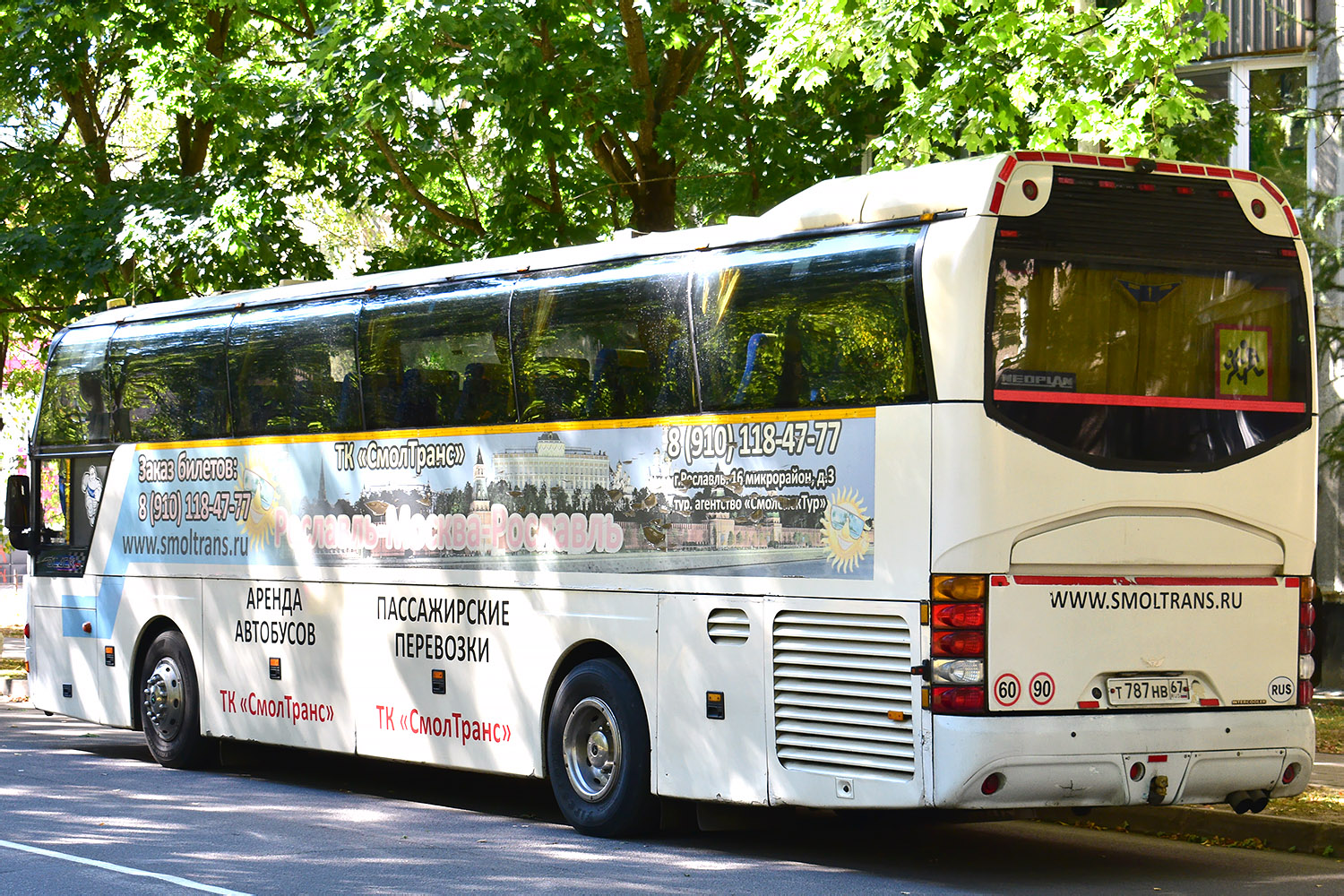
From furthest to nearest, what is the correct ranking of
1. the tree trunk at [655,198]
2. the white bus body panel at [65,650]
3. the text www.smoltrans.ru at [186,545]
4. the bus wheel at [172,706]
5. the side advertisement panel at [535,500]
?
1. the tree trunk at [655,198]
2. the white bus body panel at [65,650]
3. the bus wheel at [172,706]
4. the text www.smoltrans.ru at [186,545]
5. the side advertisement panel at [535,500]

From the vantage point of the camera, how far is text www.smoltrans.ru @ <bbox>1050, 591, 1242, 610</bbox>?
9086 mm

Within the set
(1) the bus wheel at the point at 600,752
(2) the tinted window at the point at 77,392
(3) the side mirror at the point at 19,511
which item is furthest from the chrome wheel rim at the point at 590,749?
(3) the side mirror at the point at 19,511

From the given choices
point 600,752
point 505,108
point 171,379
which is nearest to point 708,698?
point 600,752

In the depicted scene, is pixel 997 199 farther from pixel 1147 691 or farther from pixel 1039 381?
pixel 1147 691

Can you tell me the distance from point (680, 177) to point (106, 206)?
6797 mm

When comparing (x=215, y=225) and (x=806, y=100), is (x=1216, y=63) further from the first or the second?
(x=215, y=225)

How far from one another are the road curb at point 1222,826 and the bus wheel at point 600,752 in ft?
8.59

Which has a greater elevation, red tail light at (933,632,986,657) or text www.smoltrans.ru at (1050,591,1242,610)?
text www.smoltrans.ru at (1050,591,1242,610)

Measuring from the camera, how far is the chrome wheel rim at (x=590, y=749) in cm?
1091

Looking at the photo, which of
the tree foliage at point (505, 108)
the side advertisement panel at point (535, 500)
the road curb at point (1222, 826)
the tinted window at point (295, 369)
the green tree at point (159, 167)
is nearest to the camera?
the side advertisement panel at point (535, 500)

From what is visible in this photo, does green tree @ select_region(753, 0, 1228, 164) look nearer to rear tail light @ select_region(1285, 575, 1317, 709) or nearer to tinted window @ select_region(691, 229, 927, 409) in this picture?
tinted window @ select_region(691, 229, 927, 409)

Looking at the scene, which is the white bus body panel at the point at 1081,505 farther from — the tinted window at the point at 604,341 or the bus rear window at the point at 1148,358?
the tinted window at the point at 604,341

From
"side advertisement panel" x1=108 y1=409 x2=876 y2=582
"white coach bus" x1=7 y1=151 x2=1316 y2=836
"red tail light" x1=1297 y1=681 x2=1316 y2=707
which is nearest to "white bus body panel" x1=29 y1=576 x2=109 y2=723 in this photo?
"side advertisement panel" x1=108 y1=409 x2=876 y2=582

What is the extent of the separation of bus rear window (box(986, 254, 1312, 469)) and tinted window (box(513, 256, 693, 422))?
7.15ft
